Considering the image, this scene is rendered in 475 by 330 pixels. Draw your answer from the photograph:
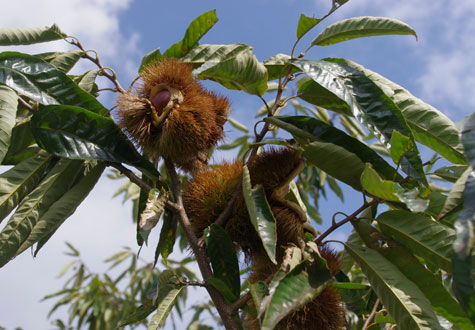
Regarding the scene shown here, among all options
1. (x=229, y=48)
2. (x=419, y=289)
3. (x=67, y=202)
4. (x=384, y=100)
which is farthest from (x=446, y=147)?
(x=67, y=202)

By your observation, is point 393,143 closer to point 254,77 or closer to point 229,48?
point 254,77

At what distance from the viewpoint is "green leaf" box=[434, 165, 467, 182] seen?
42.4 inches

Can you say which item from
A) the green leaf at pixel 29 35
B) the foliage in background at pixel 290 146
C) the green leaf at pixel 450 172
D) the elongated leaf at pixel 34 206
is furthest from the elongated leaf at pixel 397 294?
the green leaf at pixel 29 35

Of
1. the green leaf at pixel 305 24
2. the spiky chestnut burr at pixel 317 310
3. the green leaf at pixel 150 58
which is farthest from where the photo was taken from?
the green leaf at pixel 150 58

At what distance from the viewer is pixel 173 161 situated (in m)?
1.11

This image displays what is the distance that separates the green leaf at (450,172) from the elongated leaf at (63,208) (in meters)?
0.73

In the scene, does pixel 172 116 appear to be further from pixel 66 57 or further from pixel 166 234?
pixel 66 57

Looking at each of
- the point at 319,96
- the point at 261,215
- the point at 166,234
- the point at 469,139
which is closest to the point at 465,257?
the point at 469,139

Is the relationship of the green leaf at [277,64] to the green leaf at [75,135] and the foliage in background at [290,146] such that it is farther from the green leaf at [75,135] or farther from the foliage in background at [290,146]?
the green leaf at [75,135]

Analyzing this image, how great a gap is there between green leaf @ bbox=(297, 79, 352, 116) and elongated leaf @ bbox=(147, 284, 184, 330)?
50cm

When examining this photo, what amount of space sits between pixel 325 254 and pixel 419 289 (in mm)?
202

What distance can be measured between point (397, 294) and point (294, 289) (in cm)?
19

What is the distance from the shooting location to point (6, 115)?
0.95 meters

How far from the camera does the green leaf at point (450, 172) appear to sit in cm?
108
